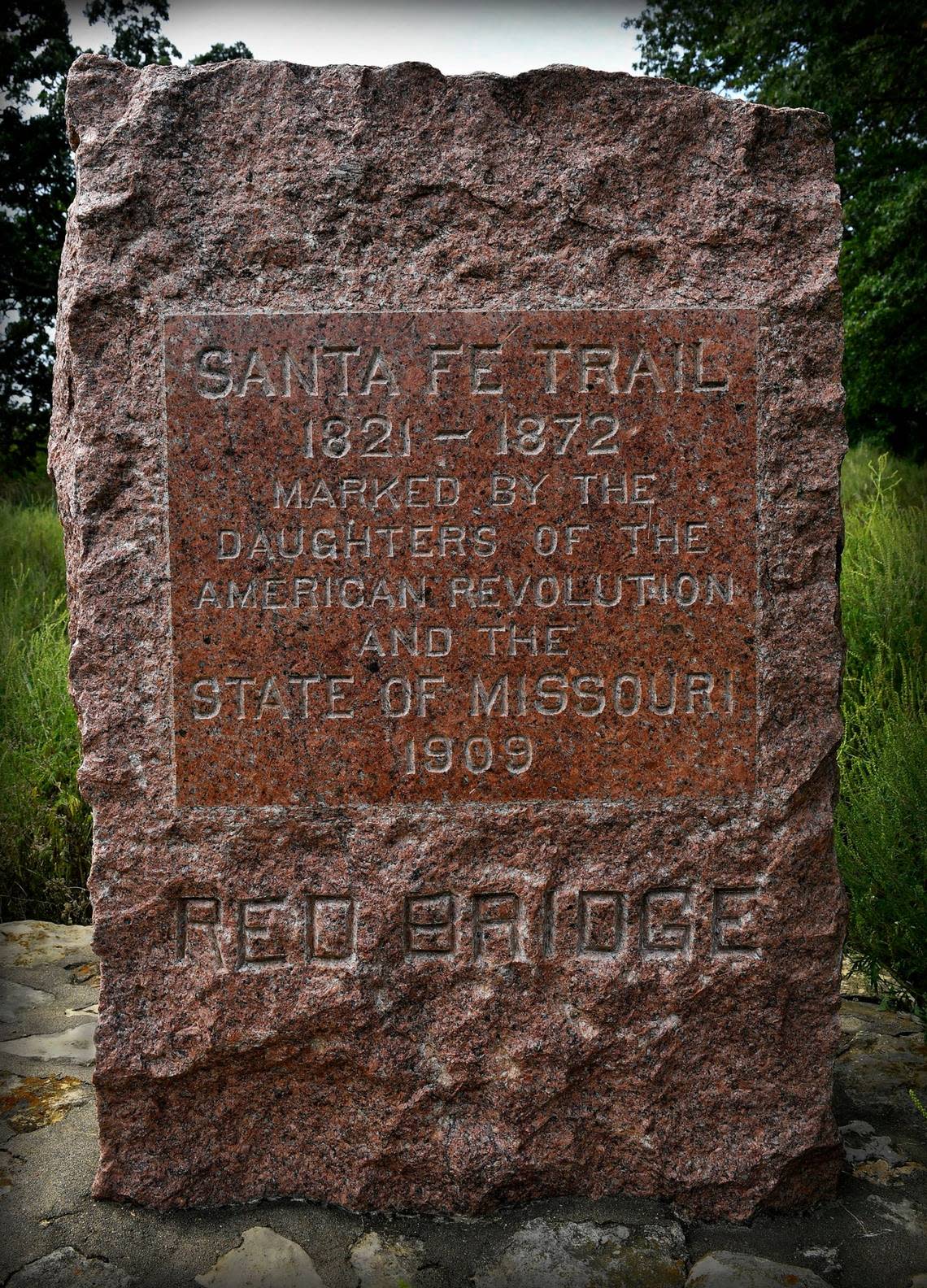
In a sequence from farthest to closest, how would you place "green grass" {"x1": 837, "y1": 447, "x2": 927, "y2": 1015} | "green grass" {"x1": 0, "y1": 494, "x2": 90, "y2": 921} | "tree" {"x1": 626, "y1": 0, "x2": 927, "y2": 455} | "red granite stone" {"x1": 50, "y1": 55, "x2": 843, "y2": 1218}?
1. "tree" {"x1": 626, "y1": 0, "x2": 927, "y2": 455}
2. "green grass" {"x1": 0, "y1": 494, "x2": 90, "y2": 921}
3. "green grass" {"x1": 837, "y1": 447, "x2": 927, "y2": 1015}
4. "red granite stone" {"x1": 50, "y1": 55, "x2": 843, "y2": 1218}

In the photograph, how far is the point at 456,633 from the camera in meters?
2.25

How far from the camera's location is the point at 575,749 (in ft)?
7.41

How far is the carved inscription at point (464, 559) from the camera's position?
222 cm

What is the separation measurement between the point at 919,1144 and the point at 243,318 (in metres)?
2.46

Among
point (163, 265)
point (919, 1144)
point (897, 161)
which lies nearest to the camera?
point (163, 265)

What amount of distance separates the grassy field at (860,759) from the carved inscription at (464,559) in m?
1.35

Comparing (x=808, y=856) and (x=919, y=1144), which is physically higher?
(x=808, y=856)

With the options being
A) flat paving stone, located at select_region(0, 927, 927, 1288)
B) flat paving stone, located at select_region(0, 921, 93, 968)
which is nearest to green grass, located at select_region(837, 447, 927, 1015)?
flat paving stone, located at select_region(0, 927, 927, 1288)

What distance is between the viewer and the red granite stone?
7.22 ft

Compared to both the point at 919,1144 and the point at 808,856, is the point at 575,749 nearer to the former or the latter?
the point at 808,856

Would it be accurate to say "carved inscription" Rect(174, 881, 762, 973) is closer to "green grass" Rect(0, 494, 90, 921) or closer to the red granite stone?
the red granite stone

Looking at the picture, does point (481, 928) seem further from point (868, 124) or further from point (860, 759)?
point (868, 124)

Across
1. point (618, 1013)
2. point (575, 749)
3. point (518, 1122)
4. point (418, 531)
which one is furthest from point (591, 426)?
point (518, 1122)

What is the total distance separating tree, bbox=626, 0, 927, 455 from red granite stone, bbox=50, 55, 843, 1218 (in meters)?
6.26
